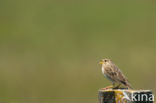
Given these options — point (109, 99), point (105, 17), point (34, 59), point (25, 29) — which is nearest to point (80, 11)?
point (105, 17)

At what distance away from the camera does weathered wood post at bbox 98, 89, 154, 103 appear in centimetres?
558

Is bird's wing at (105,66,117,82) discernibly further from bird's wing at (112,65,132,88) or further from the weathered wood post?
the weathered wood post

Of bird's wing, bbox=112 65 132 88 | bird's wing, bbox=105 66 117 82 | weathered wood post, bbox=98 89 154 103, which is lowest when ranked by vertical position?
weathered wood post, bbox=98 89 154 103

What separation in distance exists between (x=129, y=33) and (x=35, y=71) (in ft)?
32.4

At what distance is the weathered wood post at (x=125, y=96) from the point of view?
5578 millimetres

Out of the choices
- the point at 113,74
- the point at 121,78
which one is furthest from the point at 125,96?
the point at 113,74

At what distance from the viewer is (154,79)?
59.8 ft

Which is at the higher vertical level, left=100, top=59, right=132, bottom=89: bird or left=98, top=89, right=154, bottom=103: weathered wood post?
left=100, top=59, right=132, bottom=89: bird

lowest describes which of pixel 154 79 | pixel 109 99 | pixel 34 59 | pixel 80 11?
pixel 109 99

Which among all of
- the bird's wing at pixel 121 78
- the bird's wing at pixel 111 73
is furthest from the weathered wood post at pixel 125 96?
the bird's wing at pixel 111 73

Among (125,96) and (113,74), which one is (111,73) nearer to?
(113,74)

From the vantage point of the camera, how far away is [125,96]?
5781mm

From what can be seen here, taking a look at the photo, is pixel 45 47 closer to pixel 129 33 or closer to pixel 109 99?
pixel 129 33

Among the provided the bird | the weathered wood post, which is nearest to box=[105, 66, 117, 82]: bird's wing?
the bird
